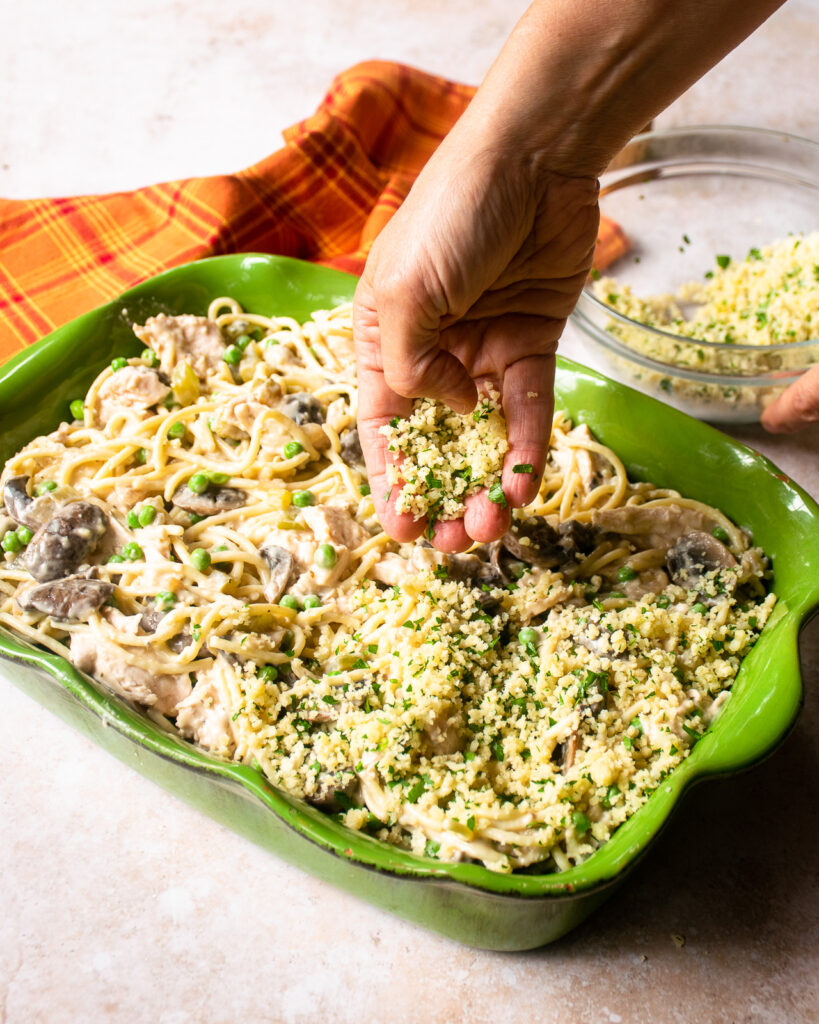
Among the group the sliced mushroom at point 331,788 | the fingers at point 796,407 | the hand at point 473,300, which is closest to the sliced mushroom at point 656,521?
the hand at point 473,300

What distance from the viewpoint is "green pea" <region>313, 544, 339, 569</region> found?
3329 mm

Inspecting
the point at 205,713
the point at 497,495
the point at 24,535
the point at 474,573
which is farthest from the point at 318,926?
the point at 24,535

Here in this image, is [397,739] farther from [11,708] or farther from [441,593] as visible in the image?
[11,708]

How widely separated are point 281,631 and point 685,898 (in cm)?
156

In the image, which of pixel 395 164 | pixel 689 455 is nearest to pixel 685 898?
pixel 689 455

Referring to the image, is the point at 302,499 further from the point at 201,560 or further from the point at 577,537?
the point at 577,537

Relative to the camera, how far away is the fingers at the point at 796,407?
381 cm

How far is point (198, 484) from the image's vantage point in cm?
364

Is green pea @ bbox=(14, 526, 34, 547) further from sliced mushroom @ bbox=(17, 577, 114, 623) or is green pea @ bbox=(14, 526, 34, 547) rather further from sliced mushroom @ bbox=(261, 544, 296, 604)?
sliced mushroom @ bbox=(261, 544, 296, 604)

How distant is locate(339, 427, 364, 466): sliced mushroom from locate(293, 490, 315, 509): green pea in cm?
23

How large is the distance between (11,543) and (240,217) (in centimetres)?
221

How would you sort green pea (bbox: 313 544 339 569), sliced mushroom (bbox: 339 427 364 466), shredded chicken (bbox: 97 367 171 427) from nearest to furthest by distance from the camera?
green pea (bbox: 313 544 339 569)
sliced mushroom (bbox: 339 427 364 466)
shredded chicken (bbox: 97 367 171 427)

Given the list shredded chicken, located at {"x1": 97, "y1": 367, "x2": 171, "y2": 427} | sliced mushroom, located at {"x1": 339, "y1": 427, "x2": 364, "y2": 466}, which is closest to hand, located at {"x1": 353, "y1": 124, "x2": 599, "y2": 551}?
sliced mushroom, located at {"x1": 339, "y1": 427, "x2": 364, "y2": 466}

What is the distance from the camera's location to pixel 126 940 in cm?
318
